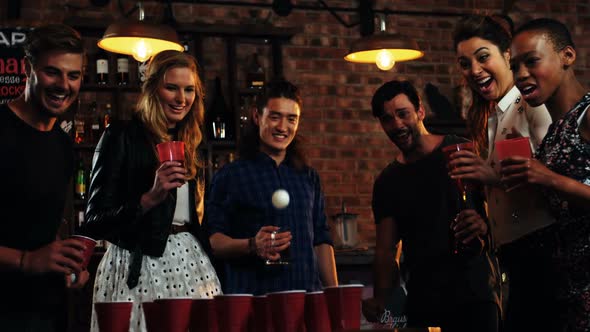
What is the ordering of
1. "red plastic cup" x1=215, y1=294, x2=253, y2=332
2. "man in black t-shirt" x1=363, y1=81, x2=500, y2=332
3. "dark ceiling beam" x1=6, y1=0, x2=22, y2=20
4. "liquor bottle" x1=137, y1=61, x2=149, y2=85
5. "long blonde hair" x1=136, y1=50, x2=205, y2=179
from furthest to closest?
"dark ceiling beam" x1=6, y1=0, x2=22, y2=20
"liquor bottle" x1=137, y1=61, x2=149, y2=85
"man in black t-shirt" x1=363, y1=81, x2=500, y2=332
"long blonde hair" x1=136, y1=50, x2=205, y2=179
"red plastic cup" x1=215, y1=294, x2=253, y2=332

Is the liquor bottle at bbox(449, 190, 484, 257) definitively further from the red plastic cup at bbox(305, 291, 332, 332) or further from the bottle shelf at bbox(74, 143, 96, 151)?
the bottle shelf at bbox(74, 143, 96, 151)

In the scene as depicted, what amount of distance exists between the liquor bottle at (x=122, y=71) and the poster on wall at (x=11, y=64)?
66 centimetres

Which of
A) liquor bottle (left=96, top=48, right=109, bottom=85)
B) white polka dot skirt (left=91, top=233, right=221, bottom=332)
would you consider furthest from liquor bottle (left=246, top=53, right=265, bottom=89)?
white polka dot skirt (left=91, top=233, right=221, bottom=332)

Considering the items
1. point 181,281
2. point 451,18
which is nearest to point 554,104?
Result: point 181,281

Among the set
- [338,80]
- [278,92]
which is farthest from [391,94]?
[338,80]

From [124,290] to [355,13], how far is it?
486 centimetres

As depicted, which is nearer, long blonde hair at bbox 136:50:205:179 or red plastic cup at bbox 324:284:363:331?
red plastic cup at bbox 324:284:363:331

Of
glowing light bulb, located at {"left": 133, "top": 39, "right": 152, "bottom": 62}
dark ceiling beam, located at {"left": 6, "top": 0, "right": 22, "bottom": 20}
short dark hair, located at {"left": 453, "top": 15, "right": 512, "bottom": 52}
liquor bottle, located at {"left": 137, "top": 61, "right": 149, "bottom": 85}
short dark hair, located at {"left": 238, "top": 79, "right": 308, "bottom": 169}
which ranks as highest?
dark ceiling beam, located at {"left": 6, "top": 0, "right": 22, "bottom": 20}

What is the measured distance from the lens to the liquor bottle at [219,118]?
6.46 meters

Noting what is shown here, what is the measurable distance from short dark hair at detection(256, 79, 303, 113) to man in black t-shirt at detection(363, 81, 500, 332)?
33cm

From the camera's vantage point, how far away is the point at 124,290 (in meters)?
2.78

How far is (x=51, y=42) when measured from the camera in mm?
2445

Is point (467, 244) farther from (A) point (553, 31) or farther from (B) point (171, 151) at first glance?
(B) point (171, 151)

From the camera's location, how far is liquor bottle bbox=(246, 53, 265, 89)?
264 inches
